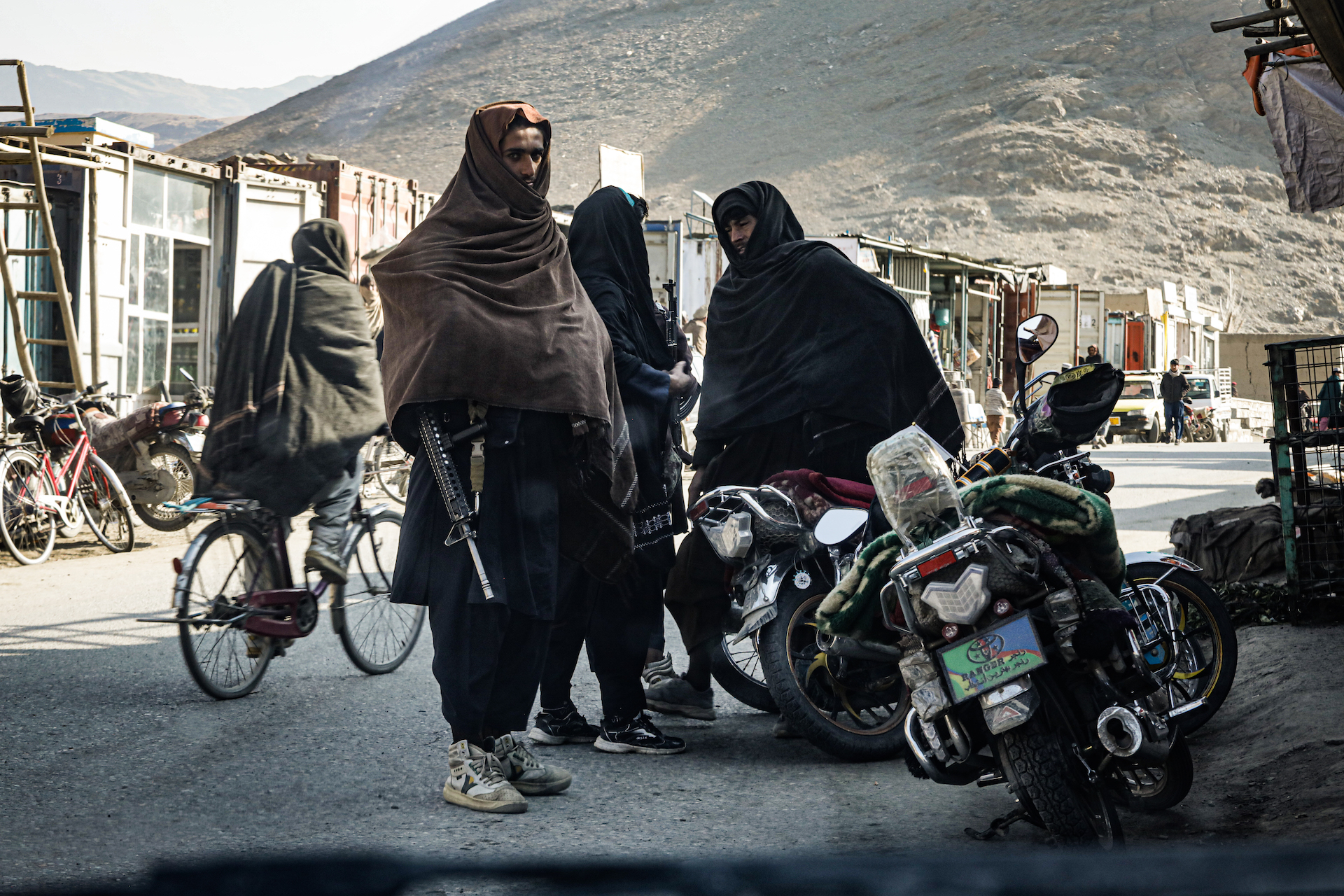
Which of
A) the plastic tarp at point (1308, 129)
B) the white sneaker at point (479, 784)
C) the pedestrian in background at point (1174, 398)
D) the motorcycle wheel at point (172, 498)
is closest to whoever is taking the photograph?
the white sneaker at point (479, 784)

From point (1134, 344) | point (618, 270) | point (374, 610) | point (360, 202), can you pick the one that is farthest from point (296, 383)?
point (1134, 344)

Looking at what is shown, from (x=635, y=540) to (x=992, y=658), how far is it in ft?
5.50

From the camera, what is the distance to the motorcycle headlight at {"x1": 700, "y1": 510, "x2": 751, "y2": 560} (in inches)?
164

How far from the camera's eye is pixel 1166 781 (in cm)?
325

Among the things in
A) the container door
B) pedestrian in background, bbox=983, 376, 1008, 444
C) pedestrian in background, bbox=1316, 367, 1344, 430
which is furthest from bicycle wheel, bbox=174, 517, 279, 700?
the container door

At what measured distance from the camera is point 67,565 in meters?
8.12

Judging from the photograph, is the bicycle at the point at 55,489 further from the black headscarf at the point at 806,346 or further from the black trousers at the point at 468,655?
the black trousers at the point at 468,655

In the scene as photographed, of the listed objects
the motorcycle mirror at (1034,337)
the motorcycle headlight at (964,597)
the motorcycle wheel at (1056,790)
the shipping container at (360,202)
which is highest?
the shipping container at (360,202)

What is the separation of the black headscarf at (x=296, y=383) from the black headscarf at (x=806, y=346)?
1409 millimetres

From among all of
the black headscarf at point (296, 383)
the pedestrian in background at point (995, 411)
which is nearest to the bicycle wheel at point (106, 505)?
the black headscarf at point (296, 383)

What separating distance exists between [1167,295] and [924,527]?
38.6m

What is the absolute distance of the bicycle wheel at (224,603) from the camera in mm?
4684

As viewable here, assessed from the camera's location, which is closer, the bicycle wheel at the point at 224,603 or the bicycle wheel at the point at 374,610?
the bicycle wheel at the point at 224,603

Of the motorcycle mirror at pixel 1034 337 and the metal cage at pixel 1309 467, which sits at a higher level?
the motorcycle mirror at pixel 1034 337
